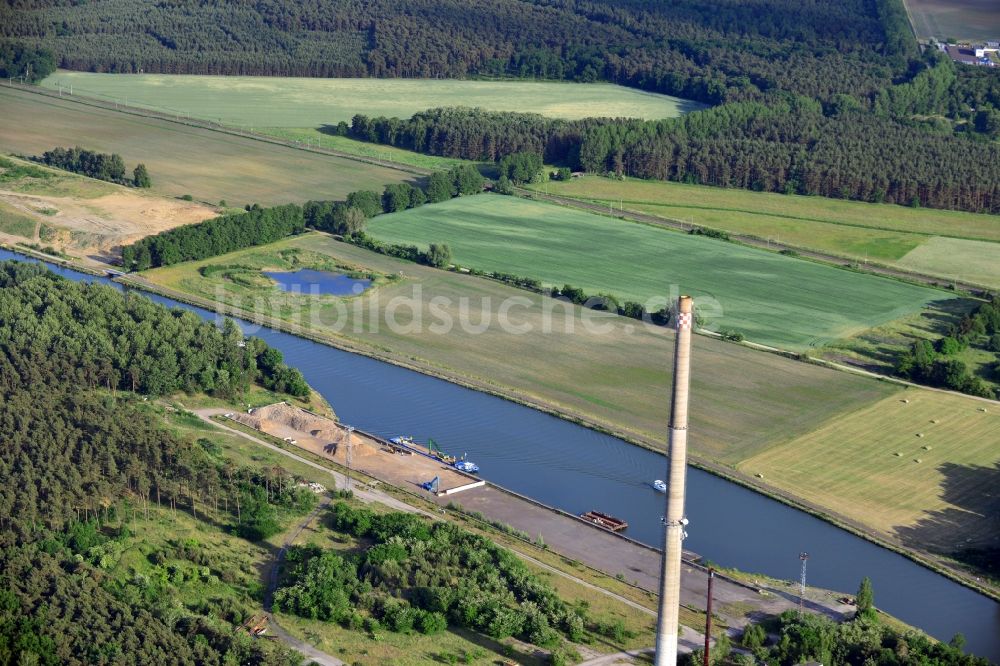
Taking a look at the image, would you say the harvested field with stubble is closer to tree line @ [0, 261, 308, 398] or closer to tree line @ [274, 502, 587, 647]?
tree line @ [0, 261, 308, 398]

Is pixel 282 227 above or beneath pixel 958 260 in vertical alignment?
beneath

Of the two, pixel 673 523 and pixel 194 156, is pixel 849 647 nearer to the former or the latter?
pixel 673 523

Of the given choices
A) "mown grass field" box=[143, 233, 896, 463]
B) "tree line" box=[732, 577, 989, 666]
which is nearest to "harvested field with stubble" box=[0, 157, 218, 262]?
"mown grass field" box=[143, 233, 896, 463]

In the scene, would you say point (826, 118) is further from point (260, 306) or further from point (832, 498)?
point (832, 498)

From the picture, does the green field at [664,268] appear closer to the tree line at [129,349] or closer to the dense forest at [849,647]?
the tree line at [129,349]

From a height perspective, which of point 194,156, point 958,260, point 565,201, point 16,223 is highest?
point 194,156

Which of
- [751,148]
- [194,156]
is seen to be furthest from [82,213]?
[751,148]
